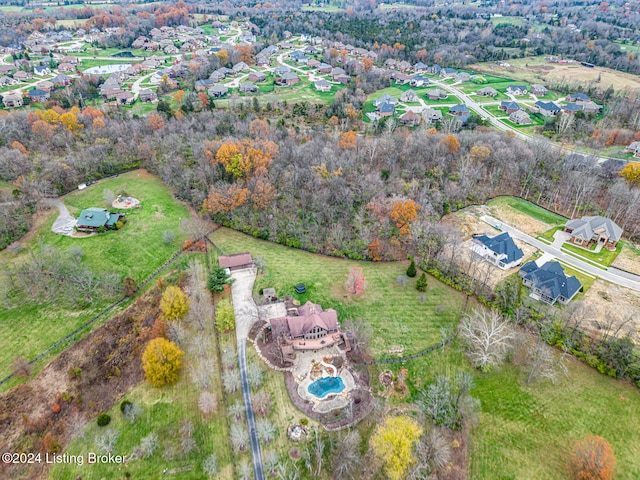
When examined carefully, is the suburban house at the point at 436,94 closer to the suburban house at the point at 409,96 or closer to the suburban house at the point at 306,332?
the suburban house at the point at 409,96

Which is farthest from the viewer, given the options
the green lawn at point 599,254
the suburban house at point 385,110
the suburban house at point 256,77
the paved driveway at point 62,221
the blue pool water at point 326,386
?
the suburban house at point 256,77

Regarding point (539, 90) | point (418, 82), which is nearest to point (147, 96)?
point (418, 82)

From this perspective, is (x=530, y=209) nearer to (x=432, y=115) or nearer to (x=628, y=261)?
(x=628, y=261)

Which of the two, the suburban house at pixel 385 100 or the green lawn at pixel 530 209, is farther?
the suburban house at pixel 385 100

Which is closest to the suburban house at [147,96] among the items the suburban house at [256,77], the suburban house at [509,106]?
the suburban house at [256,77]

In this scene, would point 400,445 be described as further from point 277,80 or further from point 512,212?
point 277,80

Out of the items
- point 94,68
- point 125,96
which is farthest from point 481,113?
point 94,68
